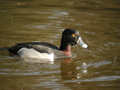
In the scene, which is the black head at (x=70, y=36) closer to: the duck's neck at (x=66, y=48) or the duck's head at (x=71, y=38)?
the duck's head at (x=71, y=38)

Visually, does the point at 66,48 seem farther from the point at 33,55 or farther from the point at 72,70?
the point at 72,70

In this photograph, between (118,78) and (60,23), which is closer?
(118,78)

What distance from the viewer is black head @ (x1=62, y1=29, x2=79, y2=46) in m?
11.0

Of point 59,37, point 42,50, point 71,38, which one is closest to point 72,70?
point 42,50

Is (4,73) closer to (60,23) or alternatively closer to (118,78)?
(118,78)

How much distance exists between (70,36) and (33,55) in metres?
1.35

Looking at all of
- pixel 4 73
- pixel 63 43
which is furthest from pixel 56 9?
pixel 4 73

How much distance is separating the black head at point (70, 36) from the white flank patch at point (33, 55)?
78 cm

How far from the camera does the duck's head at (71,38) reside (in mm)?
10977

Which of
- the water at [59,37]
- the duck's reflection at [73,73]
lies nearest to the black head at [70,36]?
the water at [59,37]

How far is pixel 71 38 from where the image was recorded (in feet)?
36.3

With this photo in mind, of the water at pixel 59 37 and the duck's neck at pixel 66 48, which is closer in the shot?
the water at pixel 59 37

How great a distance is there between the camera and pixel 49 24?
13812 mm

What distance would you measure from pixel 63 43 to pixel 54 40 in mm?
1204
